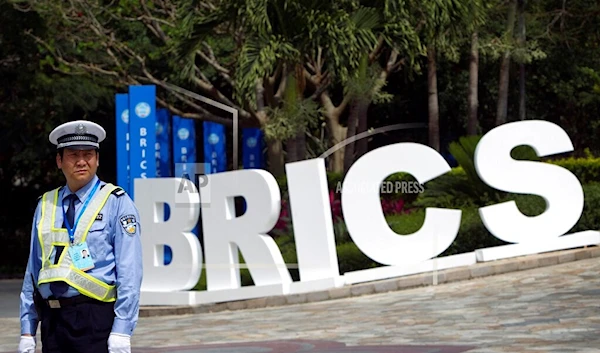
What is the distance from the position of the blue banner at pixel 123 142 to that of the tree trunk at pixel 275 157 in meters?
5.96

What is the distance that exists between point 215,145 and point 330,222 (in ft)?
33.9

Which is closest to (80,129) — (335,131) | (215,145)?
(215,145)

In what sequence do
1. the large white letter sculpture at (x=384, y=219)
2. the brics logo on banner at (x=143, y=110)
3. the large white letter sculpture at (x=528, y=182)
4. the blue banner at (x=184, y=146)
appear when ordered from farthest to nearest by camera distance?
the blue banner at (x=184, y=146) < the brics logo on banner at (x=143, y=110) < the large white letter sculpture at (x=528, y=182) < the large white letter sculpture at (x=384, y=219)

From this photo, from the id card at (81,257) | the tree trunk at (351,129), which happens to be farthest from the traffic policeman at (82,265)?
the tree trunk at (351,129)

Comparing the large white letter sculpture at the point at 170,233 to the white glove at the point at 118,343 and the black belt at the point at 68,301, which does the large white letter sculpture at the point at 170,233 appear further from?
the white glove at the point at 118,343

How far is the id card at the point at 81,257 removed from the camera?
5.64 metres

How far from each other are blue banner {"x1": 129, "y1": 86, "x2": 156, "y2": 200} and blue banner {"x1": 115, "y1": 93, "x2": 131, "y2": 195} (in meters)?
0.32

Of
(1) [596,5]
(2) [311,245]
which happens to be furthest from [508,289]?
(1) [596,5]

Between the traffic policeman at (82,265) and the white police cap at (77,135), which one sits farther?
the white police cap at (77,135)

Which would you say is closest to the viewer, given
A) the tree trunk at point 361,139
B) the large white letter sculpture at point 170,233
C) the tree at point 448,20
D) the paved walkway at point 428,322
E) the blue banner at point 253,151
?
the paved walkway at point 428,322

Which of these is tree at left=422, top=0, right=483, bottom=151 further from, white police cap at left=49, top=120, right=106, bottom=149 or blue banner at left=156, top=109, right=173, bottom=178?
white police cap at left=49, top=120, right=106, bottom=149

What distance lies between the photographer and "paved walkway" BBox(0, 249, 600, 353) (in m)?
11.2

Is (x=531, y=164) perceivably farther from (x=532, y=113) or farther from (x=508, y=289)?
(x=532, y=113)

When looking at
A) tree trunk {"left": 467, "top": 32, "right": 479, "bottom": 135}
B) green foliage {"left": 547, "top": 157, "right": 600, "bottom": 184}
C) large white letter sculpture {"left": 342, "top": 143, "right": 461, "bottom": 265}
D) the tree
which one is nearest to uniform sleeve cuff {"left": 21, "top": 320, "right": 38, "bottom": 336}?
large white letter sculpture {"left": 342, "top": 143, "right": 461, "bottom": 265}
